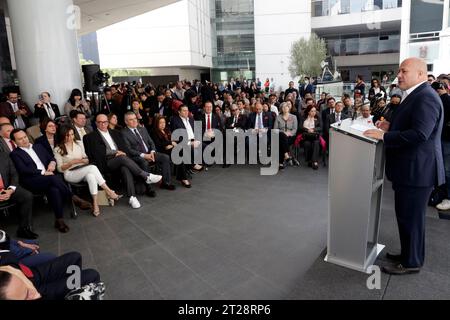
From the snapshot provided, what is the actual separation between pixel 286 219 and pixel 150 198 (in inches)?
89.6

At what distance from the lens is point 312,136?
22.9 feet

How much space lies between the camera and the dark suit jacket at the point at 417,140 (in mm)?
2479

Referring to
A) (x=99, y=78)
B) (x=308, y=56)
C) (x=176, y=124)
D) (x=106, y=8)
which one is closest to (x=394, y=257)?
(x=176, y=124)

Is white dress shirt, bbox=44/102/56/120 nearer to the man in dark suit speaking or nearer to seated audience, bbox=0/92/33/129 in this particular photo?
seated audience, bbox=0/92/33/129

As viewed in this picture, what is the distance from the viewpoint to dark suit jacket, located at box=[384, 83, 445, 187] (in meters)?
2.48

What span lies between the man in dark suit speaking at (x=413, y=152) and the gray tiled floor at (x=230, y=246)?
15.5 inches

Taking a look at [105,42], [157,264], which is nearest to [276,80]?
[105,42]

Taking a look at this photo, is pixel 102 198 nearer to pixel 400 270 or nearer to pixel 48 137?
pixel 48 137

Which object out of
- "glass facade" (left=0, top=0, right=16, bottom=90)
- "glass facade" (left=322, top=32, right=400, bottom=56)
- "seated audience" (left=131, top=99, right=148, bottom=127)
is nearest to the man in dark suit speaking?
"seated audience" (left=131, top=99, right=148, bottom=127)

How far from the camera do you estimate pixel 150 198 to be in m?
5.32

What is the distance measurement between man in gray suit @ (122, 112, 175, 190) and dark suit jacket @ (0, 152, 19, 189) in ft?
5.64

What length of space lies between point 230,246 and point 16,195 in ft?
8.99

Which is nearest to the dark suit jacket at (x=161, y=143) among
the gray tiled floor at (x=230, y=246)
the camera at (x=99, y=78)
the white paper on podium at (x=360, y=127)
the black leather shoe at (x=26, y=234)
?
the gray tiled floor at (x=230, y=246)
